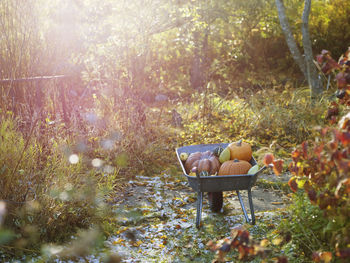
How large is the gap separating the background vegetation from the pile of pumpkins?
42cm

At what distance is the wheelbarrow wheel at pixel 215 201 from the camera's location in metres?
4.20

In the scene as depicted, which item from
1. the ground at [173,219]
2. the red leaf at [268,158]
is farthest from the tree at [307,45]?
the red leaf at [268,158]

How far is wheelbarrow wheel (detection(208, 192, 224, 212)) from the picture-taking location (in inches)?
165

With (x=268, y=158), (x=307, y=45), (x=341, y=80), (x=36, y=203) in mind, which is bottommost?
(x=36, y=203)

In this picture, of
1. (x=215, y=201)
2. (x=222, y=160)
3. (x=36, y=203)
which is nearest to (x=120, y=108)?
(x=222, y=160)

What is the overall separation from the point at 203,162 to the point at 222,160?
27 cm

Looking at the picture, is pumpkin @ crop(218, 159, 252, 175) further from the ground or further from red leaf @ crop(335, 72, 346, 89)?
red leaf @ crop(335, 72, 346, 89)

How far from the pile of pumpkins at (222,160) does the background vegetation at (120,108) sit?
16.6 inches

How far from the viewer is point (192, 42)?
32.6 feet

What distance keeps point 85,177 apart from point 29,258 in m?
1.17

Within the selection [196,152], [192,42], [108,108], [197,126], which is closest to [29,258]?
[196,152]

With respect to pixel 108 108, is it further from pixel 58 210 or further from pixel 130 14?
pixel 58 210

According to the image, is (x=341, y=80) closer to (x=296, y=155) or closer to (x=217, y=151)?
(x=296, y=155)

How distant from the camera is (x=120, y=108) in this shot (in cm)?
584
